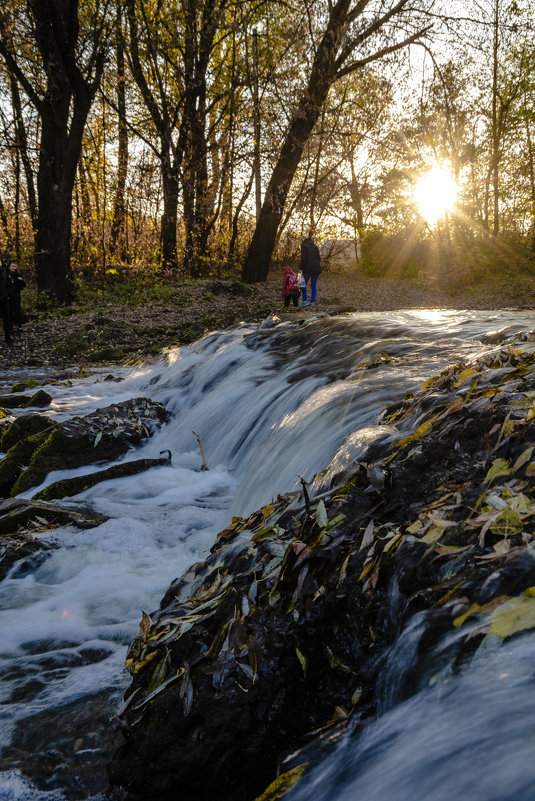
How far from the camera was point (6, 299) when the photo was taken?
490 inches

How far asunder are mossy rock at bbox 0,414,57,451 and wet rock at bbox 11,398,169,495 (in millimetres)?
491

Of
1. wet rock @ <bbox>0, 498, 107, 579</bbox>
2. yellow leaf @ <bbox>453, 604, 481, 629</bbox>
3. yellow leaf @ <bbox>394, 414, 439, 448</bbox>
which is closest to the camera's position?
yellow leaf @ <bbox>453, 604, 481, 629</bbox>

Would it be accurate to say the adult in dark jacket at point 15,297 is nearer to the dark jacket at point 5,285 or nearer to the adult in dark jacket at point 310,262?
the dark jacket at point 5,285

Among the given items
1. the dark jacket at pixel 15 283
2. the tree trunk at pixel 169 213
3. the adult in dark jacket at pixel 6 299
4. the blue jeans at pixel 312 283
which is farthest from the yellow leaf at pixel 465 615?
the tree trunk at pixel 169 213

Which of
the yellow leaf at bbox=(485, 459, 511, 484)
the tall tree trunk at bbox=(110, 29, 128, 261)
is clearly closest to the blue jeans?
Answer: the tall tree trunk at bbox=(110, 29, 128, 261)

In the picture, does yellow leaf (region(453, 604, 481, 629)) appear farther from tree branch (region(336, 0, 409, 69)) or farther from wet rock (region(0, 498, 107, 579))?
tree branch (region(336, 0, 409, 69))

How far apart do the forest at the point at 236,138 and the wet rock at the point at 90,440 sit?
10.5 meters

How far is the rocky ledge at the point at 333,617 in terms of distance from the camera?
1.58 meters

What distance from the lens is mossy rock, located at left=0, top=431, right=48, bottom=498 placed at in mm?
5777

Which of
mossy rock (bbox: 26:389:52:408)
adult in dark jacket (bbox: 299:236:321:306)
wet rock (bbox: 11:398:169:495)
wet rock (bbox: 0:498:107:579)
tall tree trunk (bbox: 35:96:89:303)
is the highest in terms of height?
tall tree trunk (bbox: 35:96:89:303)

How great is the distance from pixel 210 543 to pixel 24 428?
11.6 ft

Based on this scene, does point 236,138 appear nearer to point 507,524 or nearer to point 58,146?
point 58,146

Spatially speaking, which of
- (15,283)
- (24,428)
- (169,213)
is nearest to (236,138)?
(169,213)

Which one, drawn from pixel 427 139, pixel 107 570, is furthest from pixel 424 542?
pixel 427 139
